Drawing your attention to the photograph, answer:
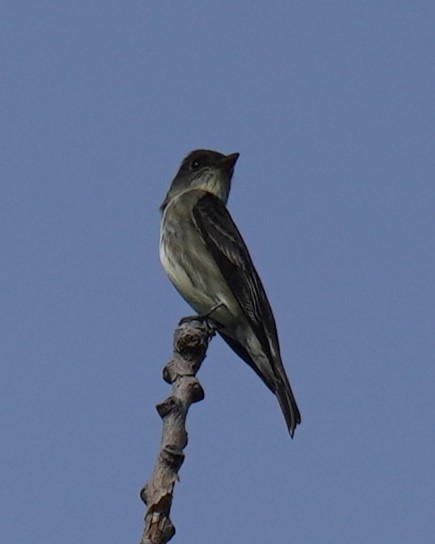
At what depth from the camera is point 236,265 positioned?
10094 mm

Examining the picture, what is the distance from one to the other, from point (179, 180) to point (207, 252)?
212 cm

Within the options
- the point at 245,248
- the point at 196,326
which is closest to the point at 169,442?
the point at 196,326

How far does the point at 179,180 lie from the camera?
12078mm

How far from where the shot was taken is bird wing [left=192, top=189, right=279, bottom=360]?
31.8 feet

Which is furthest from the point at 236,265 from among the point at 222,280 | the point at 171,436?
the point at 171,436

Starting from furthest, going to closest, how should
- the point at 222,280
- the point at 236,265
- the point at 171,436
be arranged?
the point at 236,265 < the point at 222,280 < the point at 171,436

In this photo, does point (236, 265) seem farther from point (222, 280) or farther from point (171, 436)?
point (171, 436)

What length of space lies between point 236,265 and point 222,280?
0.23 meters

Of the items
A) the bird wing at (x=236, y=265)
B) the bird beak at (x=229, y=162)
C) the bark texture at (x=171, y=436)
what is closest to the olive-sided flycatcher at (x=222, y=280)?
the bird wing at (x=236, y=265)

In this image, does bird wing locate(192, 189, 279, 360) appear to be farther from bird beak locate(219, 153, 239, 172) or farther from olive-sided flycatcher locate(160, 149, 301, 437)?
bird beak locate(219, 153, 239, 172)

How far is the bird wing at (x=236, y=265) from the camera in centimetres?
970

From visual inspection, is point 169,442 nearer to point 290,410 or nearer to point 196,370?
point 196,370

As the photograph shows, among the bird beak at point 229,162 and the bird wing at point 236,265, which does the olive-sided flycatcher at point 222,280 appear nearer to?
the bird wing at point 236,265

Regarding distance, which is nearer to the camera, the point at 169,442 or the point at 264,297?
the point at 169,442
